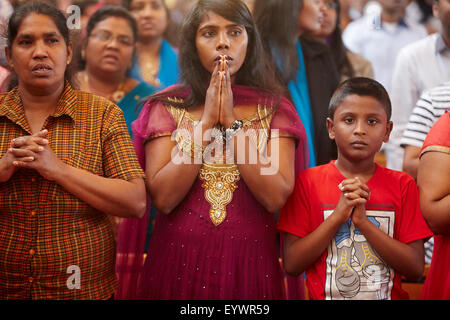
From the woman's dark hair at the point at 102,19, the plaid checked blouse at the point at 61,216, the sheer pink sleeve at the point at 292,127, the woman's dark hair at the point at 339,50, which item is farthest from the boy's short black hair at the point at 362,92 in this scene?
the woman's dark hair at the point at 102,19

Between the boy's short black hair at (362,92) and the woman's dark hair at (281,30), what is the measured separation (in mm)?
371

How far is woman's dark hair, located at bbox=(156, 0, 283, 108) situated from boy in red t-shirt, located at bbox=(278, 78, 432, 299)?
36 centimetres

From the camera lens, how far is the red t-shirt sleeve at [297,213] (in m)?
1.89

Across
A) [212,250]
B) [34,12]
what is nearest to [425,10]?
[212,250]

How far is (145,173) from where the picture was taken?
1.93 metres

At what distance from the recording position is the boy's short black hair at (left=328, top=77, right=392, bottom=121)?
6.26 feet

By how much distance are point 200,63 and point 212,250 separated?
0.71 m

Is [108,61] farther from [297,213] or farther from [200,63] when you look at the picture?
[297,213]

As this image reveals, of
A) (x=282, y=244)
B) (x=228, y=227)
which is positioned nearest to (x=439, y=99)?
(x=282, y=244)

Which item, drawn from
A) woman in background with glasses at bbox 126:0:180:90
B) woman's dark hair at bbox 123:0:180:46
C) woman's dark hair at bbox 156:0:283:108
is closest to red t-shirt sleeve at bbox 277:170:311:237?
woman's dark hair at bbox 156:0:283:108

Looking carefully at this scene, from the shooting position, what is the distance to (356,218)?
179cm

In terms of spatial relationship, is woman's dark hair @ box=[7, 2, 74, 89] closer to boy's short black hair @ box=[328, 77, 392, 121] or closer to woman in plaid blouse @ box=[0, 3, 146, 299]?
woman in plaid blouse @ box=[0, 3, 146, 299]
